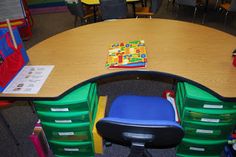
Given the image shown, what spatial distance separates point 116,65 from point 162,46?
46cm

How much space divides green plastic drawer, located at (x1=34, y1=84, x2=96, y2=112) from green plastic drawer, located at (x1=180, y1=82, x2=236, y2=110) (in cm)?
65

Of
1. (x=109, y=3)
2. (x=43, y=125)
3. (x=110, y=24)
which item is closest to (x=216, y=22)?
(x=109, y=3)

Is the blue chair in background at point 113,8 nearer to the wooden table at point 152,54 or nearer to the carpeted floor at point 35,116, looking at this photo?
the wooden table at point 152,54

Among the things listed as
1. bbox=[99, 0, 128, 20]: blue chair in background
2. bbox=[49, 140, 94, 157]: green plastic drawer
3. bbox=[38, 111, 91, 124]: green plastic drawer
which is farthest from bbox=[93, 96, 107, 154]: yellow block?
bbox=[99, 0, 128, 20]: blue chair in background

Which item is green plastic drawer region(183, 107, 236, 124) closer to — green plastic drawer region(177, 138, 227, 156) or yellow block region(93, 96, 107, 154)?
green plastic drawer region(177, 138, 227, 156)

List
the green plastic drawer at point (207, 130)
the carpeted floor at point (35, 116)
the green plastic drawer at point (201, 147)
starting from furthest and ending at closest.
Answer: the carpeted floor at point (35, 116)
the green plastic drawer at point (201, 147)
the green plastic drawer at point (207, 130)

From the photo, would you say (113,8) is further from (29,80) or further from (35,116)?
(29,80)

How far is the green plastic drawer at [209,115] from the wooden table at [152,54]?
19cm

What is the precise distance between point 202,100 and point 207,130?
0.29m

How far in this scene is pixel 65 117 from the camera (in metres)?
1.36

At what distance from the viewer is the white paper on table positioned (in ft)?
4.03

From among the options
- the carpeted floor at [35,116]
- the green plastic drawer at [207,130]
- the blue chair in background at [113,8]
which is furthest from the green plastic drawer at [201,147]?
the blue chair in background at [113,8]

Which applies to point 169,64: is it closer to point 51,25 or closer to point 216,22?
point 216,22

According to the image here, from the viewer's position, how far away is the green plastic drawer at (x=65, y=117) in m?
1.35
